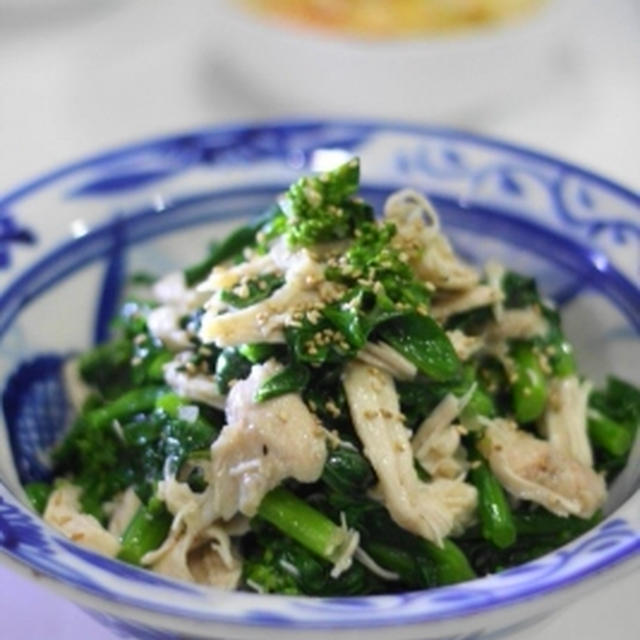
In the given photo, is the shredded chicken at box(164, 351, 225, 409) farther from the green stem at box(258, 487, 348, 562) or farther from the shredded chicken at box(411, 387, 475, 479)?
the shredded chicken at box(411, 387, 475, 479)

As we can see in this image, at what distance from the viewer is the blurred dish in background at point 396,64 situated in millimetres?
3037

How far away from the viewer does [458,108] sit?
10.4ft

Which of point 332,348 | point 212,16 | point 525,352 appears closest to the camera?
point 332,348

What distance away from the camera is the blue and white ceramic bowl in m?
2.05

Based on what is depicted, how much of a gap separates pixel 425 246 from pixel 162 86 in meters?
1.93

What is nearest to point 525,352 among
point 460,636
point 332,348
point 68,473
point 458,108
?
point 332,348

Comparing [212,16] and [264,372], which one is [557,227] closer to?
[264,372]

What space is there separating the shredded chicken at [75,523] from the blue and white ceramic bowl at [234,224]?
0.07m

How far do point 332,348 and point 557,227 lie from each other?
756mm

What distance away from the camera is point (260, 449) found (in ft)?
5.27

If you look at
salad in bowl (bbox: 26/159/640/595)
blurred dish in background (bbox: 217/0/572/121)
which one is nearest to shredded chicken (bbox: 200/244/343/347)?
salad in bowl (bbox: 26/159/640/595)

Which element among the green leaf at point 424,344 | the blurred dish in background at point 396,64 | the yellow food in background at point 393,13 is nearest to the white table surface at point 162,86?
the blurred dish in background at point 396,64

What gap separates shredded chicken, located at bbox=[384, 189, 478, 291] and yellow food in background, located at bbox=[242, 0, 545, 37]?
1344 millimetres

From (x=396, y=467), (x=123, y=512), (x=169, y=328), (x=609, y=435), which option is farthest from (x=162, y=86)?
(x=396, y=467)
